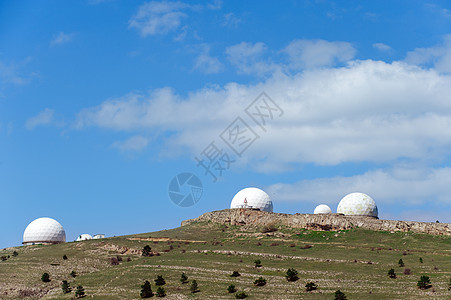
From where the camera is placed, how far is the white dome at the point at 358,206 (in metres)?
97.0

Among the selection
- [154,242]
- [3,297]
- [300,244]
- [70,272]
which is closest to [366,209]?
[300,244]

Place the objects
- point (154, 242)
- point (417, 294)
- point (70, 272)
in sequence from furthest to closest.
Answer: point (154, 242) < point (70, 272) < point (417, 294)

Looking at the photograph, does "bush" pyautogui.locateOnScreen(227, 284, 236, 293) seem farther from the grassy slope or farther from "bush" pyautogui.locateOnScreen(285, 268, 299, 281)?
"bush" pyautogui.locateOnScreen(285, 268, 299, 281)

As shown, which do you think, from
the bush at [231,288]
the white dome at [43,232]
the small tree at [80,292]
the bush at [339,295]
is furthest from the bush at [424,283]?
the white dome at [43,232]

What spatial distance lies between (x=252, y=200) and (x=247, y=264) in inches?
1210

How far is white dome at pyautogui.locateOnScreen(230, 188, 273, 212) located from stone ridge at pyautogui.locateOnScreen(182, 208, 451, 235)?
11.1 feet

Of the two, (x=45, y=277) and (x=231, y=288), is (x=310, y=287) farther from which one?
(x=45, y=277)

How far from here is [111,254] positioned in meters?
79.9

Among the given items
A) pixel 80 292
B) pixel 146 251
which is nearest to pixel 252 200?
pixel 146 251

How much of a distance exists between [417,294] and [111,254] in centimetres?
4520

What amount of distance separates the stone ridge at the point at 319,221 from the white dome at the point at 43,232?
29.7 m

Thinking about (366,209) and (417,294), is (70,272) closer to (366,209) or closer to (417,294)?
(417,294)

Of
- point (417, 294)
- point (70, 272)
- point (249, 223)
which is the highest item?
point (249, 223)

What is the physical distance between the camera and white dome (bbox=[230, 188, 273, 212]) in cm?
9969
